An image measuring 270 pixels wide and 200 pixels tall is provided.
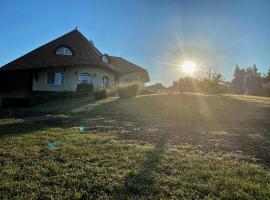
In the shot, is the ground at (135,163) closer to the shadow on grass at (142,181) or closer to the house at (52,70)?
the shadow on grass at (142,181)

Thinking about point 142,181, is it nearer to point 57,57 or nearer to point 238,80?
point 57,57

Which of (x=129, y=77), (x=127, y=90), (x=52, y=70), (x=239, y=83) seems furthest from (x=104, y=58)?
(x=239, y=83)

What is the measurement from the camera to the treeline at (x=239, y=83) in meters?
38.2

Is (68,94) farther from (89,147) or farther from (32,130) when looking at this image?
(89,147)

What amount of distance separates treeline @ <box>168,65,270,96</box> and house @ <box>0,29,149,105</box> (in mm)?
15739

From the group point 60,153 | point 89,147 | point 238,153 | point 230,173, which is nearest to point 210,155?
point 238,153

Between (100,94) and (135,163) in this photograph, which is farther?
(100,94)

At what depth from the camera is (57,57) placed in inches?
1054

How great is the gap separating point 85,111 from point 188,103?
6.84 metres

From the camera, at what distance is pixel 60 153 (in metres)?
5.87

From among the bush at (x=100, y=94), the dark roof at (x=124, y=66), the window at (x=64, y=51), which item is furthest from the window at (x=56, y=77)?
the dark roof at (x=124, y=66)

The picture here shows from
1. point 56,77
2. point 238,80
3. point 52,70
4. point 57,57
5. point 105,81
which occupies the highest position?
point 238,80

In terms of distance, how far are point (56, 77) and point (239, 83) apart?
2678 inches

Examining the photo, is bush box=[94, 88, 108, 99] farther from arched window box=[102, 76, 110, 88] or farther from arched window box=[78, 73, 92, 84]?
arched window box=[102, 76, 110, 88]
